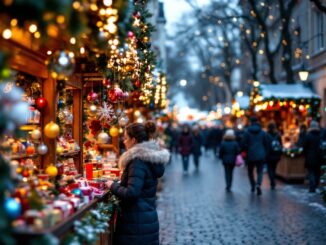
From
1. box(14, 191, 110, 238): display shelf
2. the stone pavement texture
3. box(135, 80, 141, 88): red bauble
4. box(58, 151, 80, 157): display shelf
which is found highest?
box(135, 80, 141, 88): red bauble

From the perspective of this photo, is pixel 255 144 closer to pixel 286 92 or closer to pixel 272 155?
pixel 272 155

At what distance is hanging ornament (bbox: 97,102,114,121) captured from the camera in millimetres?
9375

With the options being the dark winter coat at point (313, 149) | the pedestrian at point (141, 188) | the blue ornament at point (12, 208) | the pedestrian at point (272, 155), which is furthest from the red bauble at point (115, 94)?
the pedestrian at point (272, 155)

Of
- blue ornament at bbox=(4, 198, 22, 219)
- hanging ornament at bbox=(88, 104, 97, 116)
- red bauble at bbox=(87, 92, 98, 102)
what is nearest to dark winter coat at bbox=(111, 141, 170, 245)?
red bauble at bbox=(87, 92, 98, 102)

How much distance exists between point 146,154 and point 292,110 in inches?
713

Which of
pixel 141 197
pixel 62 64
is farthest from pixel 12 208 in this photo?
pixel 141 197

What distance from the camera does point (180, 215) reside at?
12594 mm

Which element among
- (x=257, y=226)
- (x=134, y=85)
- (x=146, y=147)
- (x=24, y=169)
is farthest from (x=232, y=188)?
(x=24, y=169)

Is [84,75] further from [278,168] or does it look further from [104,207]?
[278,168]

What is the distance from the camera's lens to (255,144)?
1611cm

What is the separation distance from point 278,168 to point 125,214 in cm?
1389

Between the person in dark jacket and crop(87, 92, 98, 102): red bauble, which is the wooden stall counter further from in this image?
crop(87, 92, 98, 102): red bauble

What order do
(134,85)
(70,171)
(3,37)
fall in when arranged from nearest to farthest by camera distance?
1. (3,37)
2. (70,171)
3. (134,85)

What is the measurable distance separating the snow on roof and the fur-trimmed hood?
49.6ft
